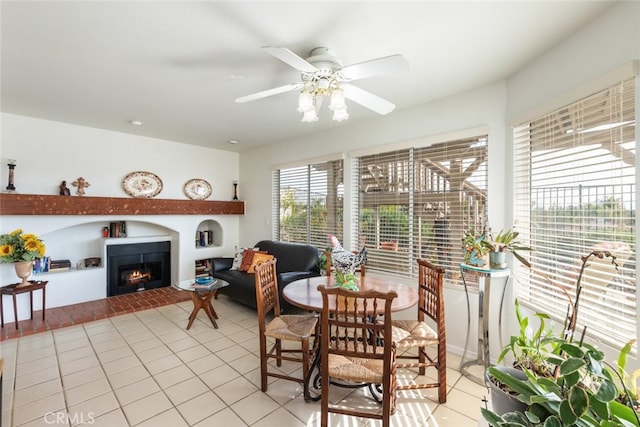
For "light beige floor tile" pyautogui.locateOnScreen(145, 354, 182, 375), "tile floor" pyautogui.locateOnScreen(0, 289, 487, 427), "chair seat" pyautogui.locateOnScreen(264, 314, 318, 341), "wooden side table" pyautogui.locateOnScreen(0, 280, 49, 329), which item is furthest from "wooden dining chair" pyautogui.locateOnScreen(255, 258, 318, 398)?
"wooden side table" pyautogui.locateOnScreen(0, 280, 49, 329)

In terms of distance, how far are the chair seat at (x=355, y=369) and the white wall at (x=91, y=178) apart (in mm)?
3947

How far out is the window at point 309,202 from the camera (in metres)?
3.96

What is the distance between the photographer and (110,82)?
8.30 feet

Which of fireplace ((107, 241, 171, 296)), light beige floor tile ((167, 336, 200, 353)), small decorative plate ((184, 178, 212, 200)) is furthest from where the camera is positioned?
small decorative plate ((184, 178, 212, 200))

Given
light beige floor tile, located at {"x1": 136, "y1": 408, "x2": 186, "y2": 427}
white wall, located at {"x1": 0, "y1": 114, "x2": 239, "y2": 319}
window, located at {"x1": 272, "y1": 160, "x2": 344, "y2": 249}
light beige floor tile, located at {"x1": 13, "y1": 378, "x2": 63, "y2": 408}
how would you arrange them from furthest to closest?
window, located at {"x1": 272, "y1": 160, "x2": 344, "y2": 249}, white wall, located at {"x1": 0, "y1": 114, "x2": 239, "y2": 319}, light beige floor tile, located at {"x1": 13, "y1": 378, "x2": 63, "y2": 408}, light beige floor tile, located at {"x1": 136, "y1": 408, "x2": 186, "y2": 427}

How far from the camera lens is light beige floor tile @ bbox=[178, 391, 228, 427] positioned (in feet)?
6.16

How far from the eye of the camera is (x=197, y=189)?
16.5 ft

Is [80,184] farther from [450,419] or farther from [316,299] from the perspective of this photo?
[450,419]

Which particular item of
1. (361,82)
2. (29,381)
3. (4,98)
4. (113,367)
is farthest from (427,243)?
(4,98)

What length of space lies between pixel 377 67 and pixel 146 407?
277cm

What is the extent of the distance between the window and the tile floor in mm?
1706

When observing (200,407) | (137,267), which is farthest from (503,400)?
(137,267)

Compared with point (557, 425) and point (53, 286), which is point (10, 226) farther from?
point (557, 425)

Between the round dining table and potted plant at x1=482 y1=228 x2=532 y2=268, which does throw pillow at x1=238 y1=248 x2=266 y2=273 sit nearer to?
the round dining table
